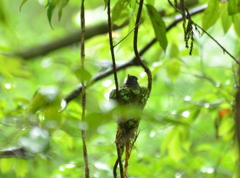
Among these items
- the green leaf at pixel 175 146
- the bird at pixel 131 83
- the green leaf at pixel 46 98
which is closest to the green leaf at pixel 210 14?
the bird at pixel 131 83

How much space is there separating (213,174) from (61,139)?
91cm

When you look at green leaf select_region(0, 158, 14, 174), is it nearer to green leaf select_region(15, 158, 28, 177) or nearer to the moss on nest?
green leaf select_region(15, 158, 28, 177)

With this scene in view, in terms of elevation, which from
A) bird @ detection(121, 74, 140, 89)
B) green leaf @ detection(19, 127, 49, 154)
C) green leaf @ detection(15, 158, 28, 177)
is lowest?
green leaf @ detection(19, 127, 49, 154)

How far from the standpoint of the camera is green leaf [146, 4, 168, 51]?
904 mm

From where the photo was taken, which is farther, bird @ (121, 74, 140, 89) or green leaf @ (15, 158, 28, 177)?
green leaf @ (15, 158, 28, 177)

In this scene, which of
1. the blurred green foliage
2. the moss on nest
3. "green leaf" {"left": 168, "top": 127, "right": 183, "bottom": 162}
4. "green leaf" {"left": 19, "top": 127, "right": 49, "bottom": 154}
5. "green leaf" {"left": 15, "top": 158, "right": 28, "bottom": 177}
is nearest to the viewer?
the blurred green foliage

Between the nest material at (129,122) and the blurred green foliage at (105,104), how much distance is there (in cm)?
4

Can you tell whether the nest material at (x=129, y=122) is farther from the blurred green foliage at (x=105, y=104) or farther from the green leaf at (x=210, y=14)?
the green leaf at (x=210, y=14)

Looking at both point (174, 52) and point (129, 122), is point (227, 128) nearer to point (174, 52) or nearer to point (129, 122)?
point (174, 52)

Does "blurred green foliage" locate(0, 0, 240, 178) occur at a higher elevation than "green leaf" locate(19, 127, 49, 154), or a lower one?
higher

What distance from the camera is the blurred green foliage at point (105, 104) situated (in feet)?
2.10

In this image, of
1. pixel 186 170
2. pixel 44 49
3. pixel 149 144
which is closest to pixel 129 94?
pixel 186 170

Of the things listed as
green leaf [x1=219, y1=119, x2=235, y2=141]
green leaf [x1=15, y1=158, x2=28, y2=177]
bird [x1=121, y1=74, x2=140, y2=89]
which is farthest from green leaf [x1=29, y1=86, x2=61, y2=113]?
green leaf [x1=219, y1=119, x2=235, y2=141]

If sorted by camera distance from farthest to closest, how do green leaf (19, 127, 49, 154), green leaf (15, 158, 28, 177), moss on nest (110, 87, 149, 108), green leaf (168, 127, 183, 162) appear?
green leaf (168, 127, 183, 162) < green leaf (15, 158, 28, 177) < moss on nest (110, 87, 149, 108) < green leaf (19, 127, 49, 154)
